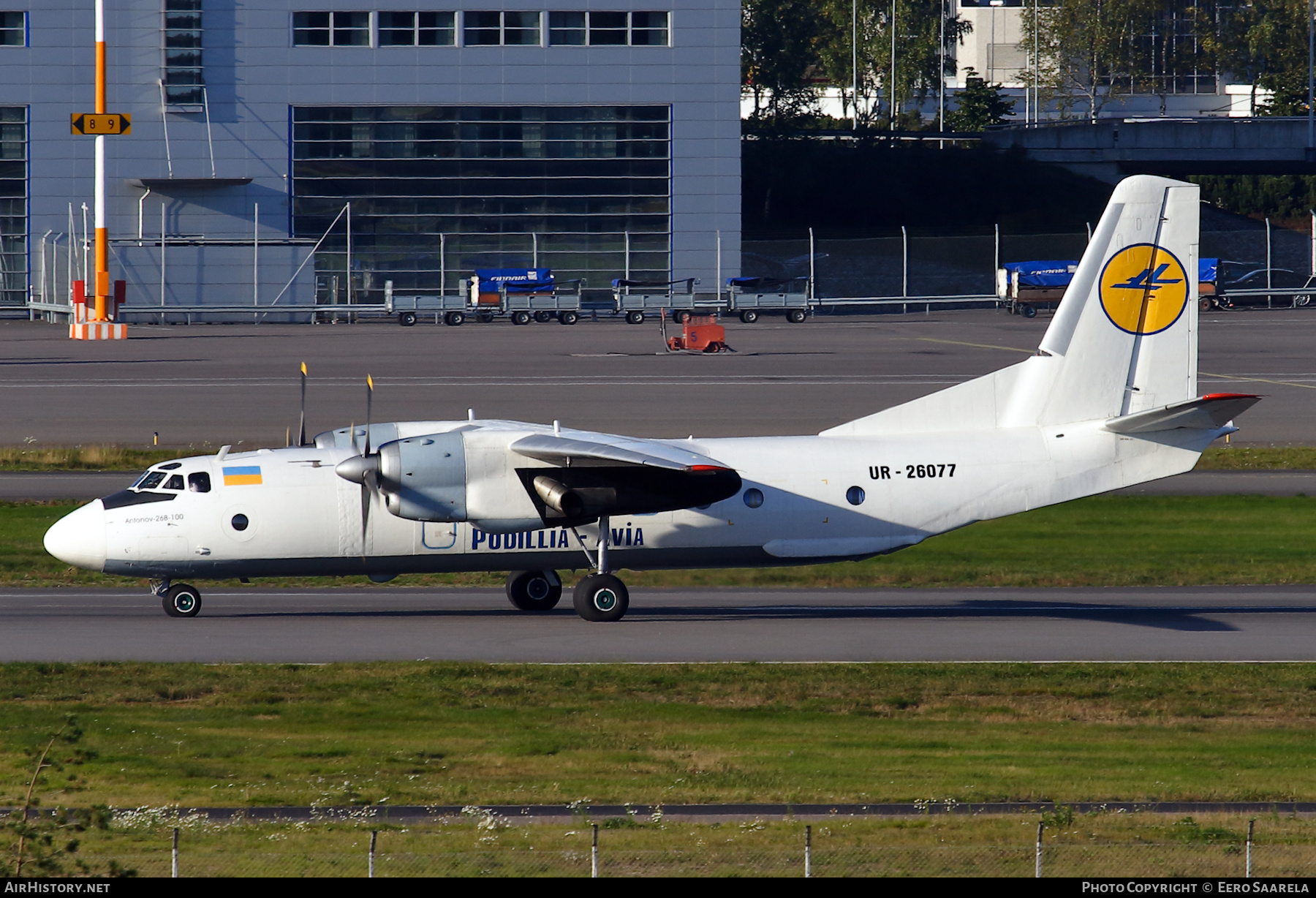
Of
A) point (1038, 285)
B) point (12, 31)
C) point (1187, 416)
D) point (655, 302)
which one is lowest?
point (1187, 416)

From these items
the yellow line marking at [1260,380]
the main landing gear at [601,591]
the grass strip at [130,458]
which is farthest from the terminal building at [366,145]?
the main landing gear at [601,591]

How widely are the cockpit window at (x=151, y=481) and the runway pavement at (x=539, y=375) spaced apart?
65.0 feet

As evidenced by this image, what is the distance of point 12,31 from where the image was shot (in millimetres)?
84750

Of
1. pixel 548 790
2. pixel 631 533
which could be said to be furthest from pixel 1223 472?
pixel 548 790

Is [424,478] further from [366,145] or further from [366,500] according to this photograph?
[366,145]

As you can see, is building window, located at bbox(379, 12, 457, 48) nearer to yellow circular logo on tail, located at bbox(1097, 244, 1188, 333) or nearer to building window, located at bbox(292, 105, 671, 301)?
building window, located at bbox(292, 105, 671, 301)

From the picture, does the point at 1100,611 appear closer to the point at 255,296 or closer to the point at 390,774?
the point at 390,774

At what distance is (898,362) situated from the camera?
63875 millimetres

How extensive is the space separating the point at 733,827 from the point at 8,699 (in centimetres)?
1077

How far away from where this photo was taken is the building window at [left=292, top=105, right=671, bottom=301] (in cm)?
8838

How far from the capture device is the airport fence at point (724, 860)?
36.9ft

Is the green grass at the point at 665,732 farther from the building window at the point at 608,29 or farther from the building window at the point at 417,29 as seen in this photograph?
the building window at the point at 608,29

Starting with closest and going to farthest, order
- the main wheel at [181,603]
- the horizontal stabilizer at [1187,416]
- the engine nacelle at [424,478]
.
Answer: the engine nacelle at [424,478]
the horizontal stabilizer at [1187,416]
the main wheel at [181,603]

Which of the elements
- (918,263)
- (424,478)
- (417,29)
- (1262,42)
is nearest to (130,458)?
(424,478)
